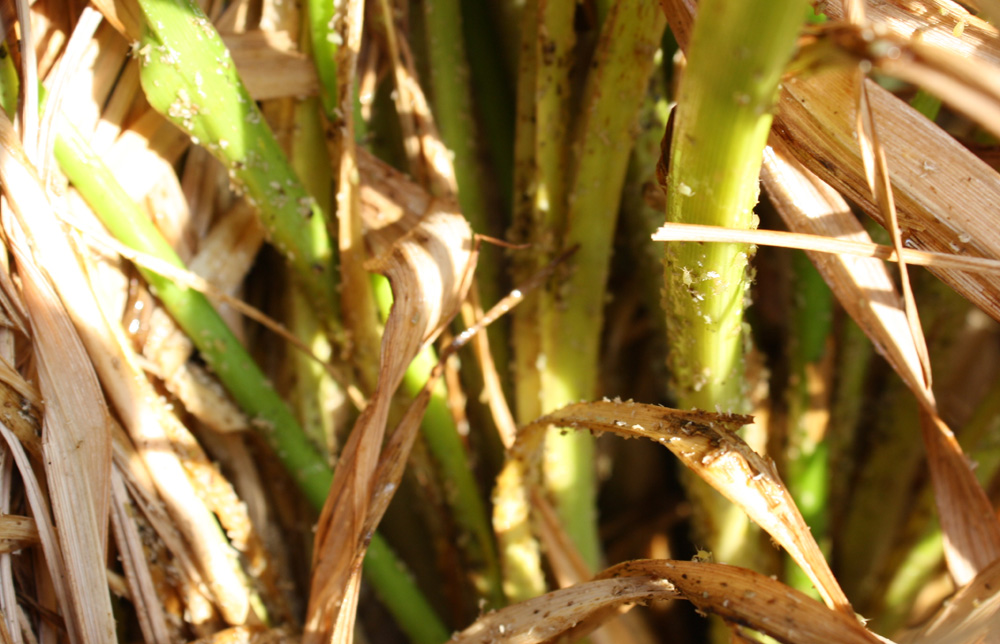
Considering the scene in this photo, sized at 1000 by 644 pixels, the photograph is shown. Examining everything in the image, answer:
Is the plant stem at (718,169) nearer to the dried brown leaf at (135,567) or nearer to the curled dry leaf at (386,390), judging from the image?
the curled dry leaf at (386,390)

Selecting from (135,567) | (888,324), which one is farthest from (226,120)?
(888,324)

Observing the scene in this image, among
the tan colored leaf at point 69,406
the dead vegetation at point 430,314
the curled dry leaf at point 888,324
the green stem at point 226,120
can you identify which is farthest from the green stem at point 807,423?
the tan colored leaf at point 69,406

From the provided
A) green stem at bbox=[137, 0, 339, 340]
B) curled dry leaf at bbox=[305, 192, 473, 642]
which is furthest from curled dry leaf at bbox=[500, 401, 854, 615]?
green stem at bbox=[137, 0, 339, 340]

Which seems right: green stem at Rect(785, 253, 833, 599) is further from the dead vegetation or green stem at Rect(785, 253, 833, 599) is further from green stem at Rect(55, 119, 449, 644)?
green stem at Rect(55, 119, 449, 644)

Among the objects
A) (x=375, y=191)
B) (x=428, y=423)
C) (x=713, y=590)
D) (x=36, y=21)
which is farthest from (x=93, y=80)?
(x=713, y=590)

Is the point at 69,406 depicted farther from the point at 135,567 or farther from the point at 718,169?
the point at 718,169

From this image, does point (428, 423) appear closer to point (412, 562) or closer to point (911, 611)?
point (412, 562)
